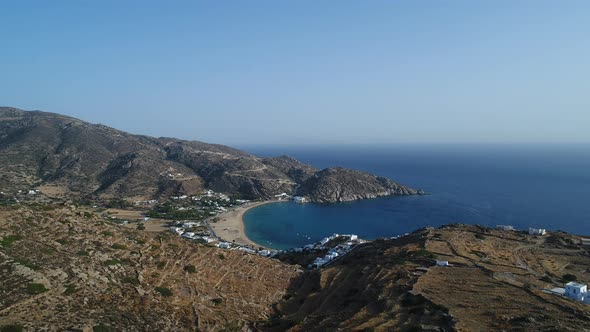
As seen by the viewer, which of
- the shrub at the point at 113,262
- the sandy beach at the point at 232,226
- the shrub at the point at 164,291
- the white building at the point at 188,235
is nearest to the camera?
the shrub at the point at 164,291

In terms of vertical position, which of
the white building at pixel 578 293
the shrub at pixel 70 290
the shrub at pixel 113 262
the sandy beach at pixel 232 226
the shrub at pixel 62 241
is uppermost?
the shrub at pixel 62 241

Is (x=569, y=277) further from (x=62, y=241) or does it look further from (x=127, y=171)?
(x=127, y=171)

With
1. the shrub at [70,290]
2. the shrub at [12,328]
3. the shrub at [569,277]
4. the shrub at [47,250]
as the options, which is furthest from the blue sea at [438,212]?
the shrub at [12,328]

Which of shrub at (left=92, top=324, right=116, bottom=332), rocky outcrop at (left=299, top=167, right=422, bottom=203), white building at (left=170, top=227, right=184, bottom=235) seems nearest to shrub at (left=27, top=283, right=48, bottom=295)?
shrub at (left=92, top=324, right=116, bottom=332)

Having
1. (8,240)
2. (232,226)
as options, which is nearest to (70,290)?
(8,240)

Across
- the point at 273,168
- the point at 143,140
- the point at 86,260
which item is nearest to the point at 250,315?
the point at 86,260

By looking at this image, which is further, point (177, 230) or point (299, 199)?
point (299, 199)

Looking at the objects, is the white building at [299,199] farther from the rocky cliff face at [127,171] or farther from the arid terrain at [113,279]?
the arid terrain at [113,279]
